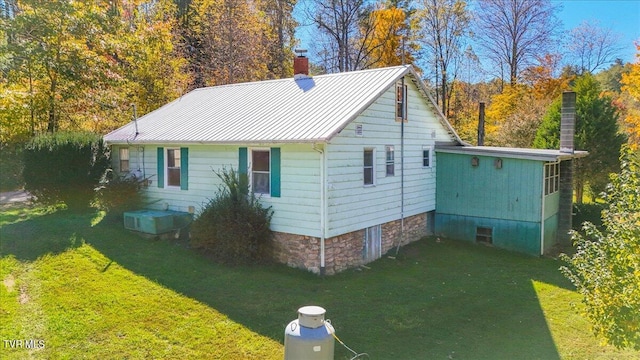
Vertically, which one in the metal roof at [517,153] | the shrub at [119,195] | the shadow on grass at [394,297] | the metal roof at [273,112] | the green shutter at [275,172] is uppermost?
the metal roof at [273,112]

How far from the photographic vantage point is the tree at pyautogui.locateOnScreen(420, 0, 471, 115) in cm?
A: 3025

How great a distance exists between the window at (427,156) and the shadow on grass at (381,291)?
2.97 m

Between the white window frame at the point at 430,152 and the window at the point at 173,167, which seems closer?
the window at the point at 173,167

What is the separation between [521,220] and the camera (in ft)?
44.7

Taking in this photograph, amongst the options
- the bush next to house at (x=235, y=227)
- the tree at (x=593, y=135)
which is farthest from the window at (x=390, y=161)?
the tree at (x=593, y=135)

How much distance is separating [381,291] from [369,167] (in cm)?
348

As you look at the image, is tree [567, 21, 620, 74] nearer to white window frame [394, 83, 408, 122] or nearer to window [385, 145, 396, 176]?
white window frame [394, 83, 408, 122]

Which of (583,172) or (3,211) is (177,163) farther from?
(583,172)

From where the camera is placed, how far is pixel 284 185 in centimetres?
1080

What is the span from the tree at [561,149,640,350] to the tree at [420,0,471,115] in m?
25.8

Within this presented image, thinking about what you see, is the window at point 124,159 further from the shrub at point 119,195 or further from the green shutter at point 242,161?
the green shutter at point 242,161

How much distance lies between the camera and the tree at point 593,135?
19625 millimetres

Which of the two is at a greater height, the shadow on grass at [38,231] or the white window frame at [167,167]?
the white window frame at [167,167]

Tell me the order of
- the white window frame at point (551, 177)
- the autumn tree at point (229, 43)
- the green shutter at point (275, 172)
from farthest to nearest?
1. the autumn tree at point (229, 43)
2. the white window frame at point (551, 177)
3. the green shutter at point (275, 172)
